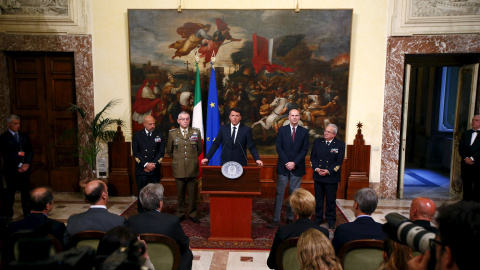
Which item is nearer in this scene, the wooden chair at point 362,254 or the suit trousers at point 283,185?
the wooden chair at point 362,254

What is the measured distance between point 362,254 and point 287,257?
519mm

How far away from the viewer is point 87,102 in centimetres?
673

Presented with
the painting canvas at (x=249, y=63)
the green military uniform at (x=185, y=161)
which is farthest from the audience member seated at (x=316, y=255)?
the painting canvas at (x=249, y=63)

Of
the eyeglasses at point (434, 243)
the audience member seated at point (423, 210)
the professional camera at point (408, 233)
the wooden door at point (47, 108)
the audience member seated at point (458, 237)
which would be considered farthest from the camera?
the wooden door at point (47, 108)

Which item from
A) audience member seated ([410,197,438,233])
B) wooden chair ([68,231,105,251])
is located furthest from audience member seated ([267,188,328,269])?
wooden chair ([68,231,105,251])

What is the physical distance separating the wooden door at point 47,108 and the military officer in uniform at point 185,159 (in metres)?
2.51

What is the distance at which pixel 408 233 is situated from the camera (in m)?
1.34

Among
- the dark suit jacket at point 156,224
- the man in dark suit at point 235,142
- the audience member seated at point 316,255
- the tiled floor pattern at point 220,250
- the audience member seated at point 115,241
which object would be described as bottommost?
the tiled floor pattern at point 220,250

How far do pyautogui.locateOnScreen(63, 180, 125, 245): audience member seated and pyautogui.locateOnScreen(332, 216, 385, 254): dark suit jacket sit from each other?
1684mm

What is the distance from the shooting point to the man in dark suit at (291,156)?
5.14 m

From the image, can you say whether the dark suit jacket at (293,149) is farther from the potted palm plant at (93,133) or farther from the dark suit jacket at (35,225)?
the potted palm plant at (93,133)

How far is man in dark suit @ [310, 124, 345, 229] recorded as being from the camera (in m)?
5.07

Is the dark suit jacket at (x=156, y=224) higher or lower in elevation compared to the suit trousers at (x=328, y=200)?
higher

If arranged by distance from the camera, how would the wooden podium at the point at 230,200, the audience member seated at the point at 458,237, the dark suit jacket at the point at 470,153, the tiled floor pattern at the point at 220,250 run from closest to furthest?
the audience member seated at the point at 458,237
the tiled floor pattern at the point at 220,250
the wooden podium at the point at 230,200
the dark suit jacket at the point at 470,153
